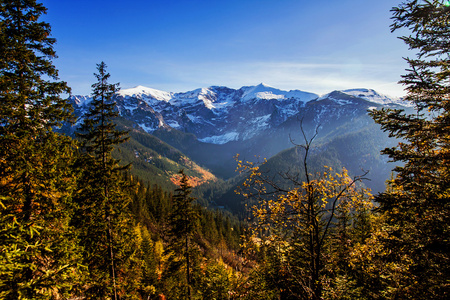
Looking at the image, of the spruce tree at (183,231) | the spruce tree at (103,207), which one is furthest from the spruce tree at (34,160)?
the spruce tree at (183,231)

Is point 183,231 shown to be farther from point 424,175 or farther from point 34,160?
point 424,175

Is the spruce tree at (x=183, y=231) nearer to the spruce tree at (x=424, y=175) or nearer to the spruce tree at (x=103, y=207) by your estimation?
the spruce tree at (x=103, y=207)

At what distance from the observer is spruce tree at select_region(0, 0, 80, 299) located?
7.06 metres

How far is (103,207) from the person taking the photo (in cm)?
1280

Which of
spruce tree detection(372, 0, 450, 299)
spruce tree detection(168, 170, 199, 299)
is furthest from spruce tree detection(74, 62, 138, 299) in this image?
spruce tree detection(372, 0, 450, 299)

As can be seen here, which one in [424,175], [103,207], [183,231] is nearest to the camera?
[424,175]

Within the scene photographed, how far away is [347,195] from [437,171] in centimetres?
444

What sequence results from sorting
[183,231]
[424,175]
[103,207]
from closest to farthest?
[424,175] < [103,207] < [183,231]

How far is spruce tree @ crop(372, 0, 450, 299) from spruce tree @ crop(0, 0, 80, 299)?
12.2 metres

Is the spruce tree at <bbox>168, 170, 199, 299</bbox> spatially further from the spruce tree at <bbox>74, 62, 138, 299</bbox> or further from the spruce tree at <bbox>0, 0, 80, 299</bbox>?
the spruce tree at <bbox>0, 0, 80, 299</bbox>

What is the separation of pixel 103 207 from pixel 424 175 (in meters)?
16.2

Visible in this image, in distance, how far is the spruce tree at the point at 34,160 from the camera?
7.06 meters

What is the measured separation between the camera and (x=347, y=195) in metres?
6.13

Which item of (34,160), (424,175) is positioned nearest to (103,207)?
(34,160)
